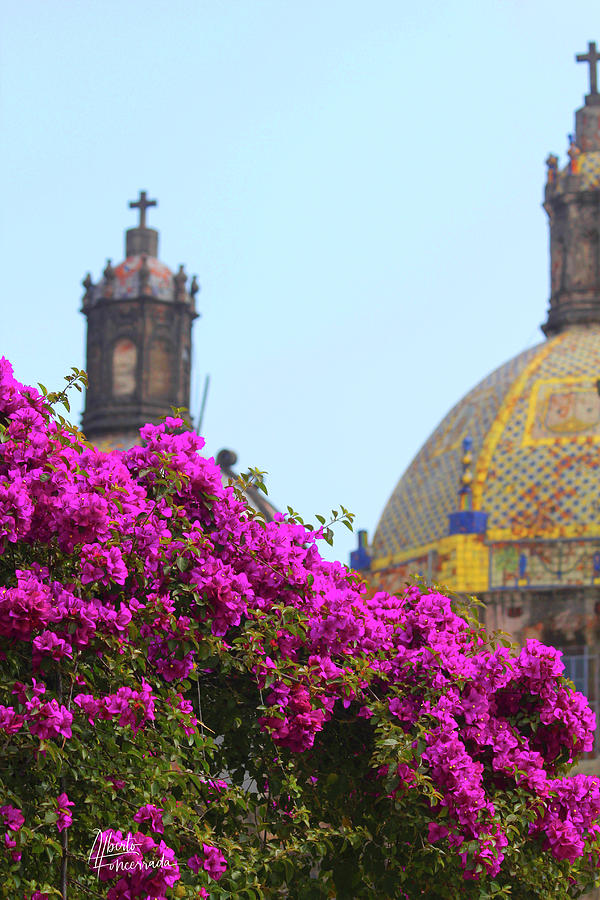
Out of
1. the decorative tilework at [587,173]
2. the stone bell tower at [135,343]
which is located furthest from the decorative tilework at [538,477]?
the stone bell tower at [135,343]

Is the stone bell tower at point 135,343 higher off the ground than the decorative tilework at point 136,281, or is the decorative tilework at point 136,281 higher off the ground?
the decorative tilework at point 136,281

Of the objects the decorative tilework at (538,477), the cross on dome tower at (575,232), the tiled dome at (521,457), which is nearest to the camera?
the decorative tilework at (538,477)

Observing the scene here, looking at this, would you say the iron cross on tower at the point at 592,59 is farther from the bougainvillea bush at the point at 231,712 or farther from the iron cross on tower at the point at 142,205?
the bougainvillea bush at the point at 231,712

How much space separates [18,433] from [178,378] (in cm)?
2837

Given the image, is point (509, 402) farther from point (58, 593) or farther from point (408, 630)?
point (58, 593)

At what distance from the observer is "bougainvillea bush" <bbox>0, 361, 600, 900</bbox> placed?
10.2m

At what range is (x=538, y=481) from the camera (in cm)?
3506

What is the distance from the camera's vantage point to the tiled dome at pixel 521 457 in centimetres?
3472

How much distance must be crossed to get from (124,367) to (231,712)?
2764cm

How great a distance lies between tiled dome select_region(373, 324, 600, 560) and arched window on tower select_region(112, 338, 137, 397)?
5.49 metres

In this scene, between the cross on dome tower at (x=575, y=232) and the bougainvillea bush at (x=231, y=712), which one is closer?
the bougainvillea bush at (x=231, y=712)

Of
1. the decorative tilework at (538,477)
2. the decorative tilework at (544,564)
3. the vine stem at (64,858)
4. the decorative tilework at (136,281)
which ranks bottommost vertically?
the vine stem at (64,858)

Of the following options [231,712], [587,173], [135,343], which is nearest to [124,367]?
[135,343]

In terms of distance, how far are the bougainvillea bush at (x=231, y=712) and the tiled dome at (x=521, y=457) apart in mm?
21903
